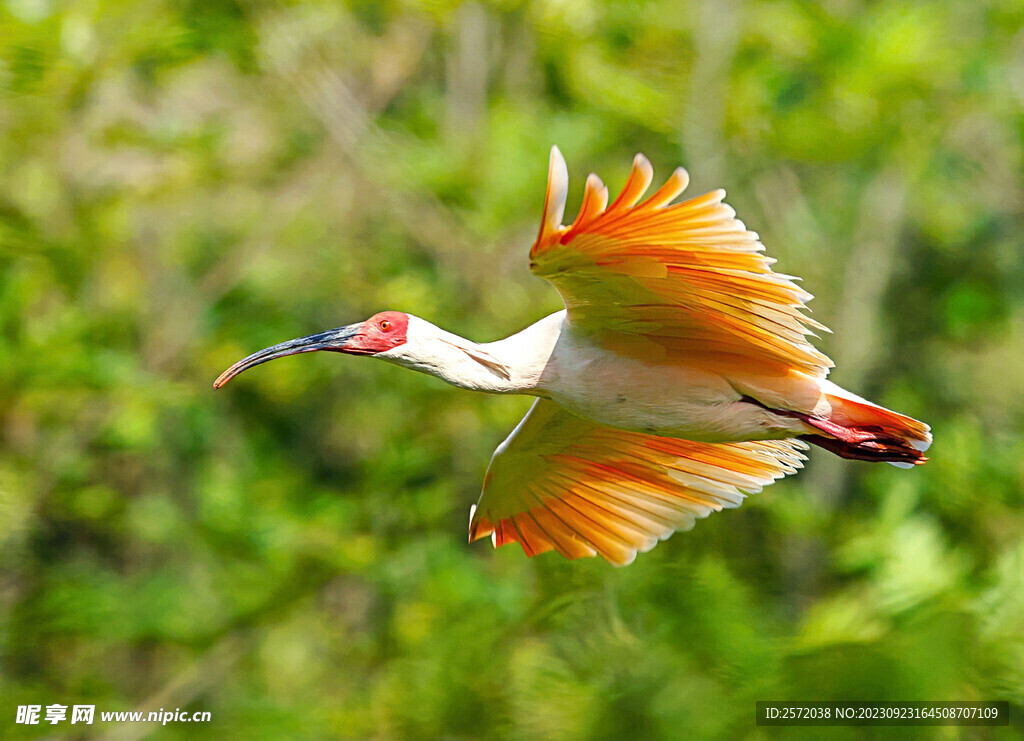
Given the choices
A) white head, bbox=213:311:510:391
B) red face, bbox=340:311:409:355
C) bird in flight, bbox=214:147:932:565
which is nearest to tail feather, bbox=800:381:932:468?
bird in flight, bbox=214:147:932:565

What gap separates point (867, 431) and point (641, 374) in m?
0.91

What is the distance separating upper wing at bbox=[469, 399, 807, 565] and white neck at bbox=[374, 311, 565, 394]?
864 millimetres

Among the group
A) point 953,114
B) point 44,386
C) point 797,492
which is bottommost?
point 797,492

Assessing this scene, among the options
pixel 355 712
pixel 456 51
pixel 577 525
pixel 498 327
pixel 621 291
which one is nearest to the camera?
pixel 621 291

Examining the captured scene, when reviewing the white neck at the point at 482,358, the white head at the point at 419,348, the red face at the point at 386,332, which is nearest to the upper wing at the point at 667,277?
the white neck at the point at 482,358

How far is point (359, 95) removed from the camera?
11727 mm

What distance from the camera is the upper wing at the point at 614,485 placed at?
5270 millimetres

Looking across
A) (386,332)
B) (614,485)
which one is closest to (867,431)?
(614,485)

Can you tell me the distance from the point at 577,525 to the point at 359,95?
7294 mm

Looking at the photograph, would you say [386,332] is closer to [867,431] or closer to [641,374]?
[641,374]

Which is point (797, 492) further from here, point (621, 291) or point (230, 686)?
point (621, 291)

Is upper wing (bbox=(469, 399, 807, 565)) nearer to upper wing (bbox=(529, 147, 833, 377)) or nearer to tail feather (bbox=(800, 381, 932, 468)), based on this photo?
tail feather (bbox=(800, 381, 932, 468))

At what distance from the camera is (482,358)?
14.2ft

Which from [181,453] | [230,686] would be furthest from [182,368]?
[230,686]
